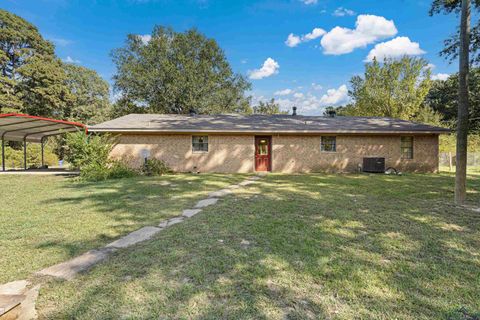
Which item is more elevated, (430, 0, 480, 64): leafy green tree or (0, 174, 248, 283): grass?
(430, 0, 480, 64): leafy green tree

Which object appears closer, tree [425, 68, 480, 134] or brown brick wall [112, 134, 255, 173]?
tree [425, 68, 480, 134]

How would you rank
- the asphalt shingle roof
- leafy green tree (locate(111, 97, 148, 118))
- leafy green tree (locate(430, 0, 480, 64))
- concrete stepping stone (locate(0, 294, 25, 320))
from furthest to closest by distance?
1. leafy green tree (locate(111, 97, 148, 118))
2. the asphalt shingle roof
3. leafy green tree (locate(430, 0, 480, 64))
4. concrete stepping stone (locate(0, 294, 25, 320))

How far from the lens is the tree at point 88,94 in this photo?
3103 centimetres

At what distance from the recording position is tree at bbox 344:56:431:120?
70.6 ft

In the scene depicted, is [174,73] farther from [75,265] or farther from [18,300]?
[18,300]

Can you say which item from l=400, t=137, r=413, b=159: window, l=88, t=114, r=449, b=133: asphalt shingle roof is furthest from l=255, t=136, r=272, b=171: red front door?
l=400, t=137, r=413, b=159: window

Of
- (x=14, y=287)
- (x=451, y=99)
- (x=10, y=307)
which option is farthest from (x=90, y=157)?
(x=451, y=99)

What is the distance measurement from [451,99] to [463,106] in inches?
998

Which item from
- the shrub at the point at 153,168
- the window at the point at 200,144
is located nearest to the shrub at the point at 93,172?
the shrub at the point at 153,168

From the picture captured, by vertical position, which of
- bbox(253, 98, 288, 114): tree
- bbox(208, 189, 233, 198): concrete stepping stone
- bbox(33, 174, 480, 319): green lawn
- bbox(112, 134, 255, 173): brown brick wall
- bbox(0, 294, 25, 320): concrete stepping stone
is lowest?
bbox(33, 174, 480, 319): green lawn

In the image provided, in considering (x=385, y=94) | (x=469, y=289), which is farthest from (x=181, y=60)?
(x=469, y=289)

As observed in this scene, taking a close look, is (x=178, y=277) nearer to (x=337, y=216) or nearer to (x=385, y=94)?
(x=337, y=216)

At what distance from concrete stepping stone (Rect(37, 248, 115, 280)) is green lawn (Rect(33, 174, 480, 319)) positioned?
0.16m

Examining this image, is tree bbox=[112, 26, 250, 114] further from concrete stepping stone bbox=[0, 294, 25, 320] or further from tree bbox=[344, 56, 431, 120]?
concrete stepping stone bbox=[0, 294, 25, 320]
